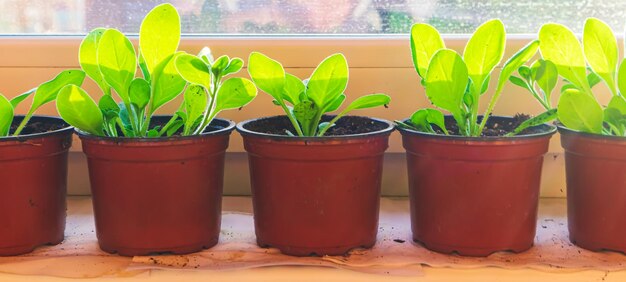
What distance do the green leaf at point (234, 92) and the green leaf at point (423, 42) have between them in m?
0.17

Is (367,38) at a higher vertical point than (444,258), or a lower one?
higher

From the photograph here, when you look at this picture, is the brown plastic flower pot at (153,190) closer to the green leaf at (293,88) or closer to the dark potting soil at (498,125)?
the green leaf at (293,88)

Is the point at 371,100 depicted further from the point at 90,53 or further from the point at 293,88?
the point at 90,53

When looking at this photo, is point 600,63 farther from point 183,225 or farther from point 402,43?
point 183,225

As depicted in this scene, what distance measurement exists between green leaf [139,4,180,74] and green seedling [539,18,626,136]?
36 centimetres

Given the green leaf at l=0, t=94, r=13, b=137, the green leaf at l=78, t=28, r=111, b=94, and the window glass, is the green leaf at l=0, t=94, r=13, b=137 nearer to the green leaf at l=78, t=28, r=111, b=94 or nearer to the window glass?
the green leaf at l=78, t=28, r=111, b=94

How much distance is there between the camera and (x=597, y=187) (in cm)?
62

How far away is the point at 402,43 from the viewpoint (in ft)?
2.64

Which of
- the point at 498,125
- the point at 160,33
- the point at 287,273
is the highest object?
the point at 160,33

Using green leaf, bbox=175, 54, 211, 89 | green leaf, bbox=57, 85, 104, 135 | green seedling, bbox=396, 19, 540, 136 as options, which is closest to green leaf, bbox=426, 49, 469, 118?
green seedling, bbox=396, 19, 540, 136

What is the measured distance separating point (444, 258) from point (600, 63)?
9.7 inches

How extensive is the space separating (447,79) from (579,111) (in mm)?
129

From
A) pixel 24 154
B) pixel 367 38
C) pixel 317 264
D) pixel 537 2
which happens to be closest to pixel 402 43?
pixel 367 38

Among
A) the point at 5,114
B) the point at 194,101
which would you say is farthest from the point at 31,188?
the point at 194,101
